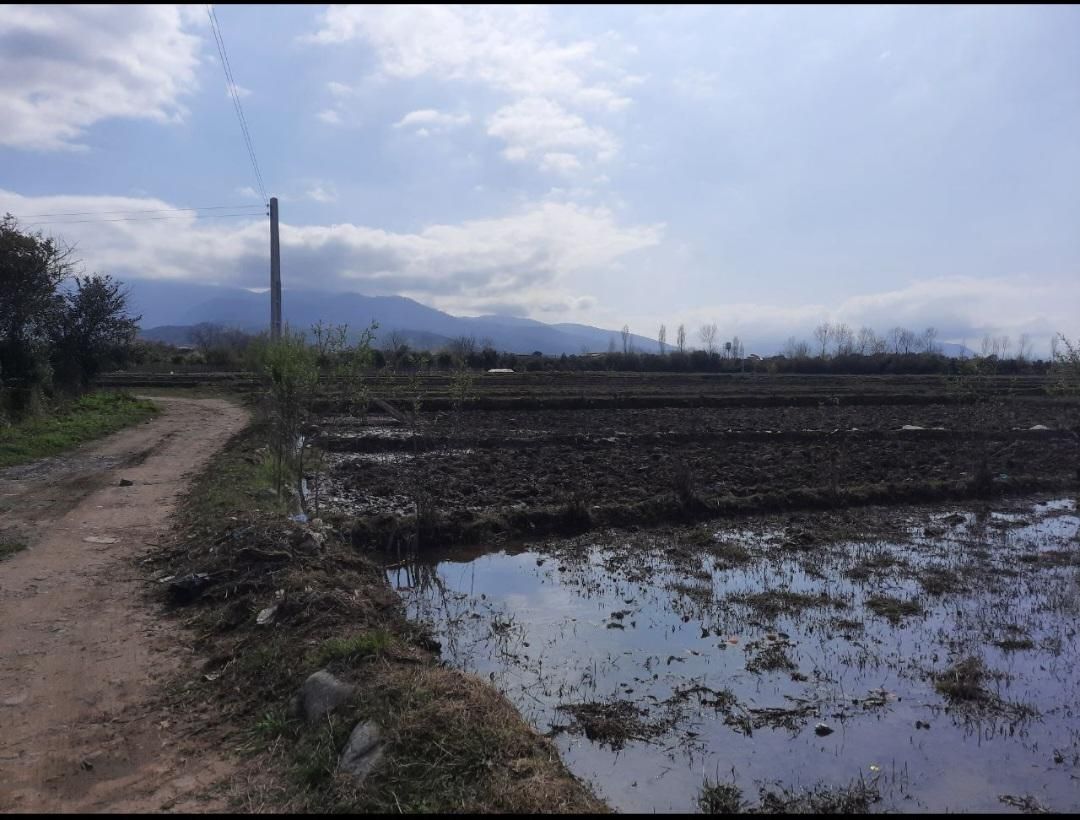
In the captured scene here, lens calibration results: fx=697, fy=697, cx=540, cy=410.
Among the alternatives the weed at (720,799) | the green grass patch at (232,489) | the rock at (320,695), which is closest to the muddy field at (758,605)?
the weed at (720,799)

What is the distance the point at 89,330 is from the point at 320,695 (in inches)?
996

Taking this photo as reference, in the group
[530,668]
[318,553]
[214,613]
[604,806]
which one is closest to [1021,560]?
[530,668]

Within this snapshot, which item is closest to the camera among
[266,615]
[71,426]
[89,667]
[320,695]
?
[320,695]

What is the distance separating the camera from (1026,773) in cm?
496

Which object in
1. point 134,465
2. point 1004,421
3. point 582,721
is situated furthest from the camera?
point 1004,421

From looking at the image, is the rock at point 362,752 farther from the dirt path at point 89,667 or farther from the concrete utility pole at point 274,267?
the concrete utility pole at point 274,267

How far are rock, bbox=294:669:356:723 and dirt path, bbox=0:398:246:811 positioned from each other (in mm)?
551

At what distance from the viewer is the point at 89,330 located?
24.8m

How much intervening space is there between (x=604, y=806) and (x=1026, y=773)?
128 inches

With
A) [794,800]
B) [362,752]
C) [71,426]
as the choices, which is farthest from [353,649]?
[71,426]

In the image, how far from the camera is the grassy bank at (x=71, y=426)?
14.6 meters

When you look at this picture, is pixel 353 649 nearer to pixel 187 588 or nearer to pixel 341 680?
pixel 341 680

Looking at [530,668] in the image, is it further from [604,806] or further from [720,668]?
[604,806]

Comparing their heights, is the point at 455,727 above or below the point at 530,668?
above
